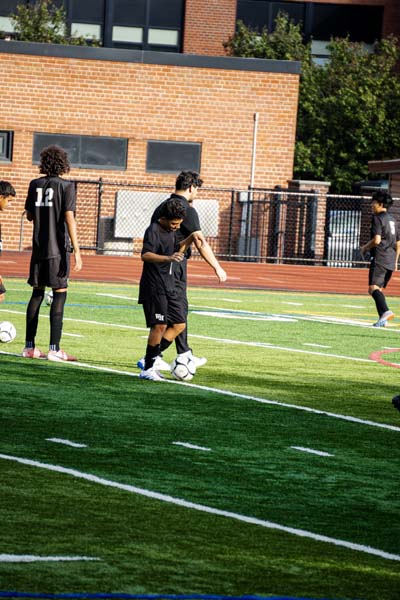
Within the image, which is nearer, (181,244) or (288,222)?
(181,244)

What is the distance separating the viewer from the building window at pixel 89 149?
35.2m

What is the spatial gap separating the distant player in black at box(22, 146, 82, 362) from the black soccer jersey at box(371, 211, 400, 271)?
687 cm

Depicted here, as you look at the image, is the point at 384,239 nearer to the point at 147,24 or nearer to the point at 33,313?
the point at 33,313

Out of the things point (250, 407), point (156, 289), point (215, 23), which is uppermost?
point (215, 23)

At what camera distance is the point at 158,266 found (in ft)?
36.9

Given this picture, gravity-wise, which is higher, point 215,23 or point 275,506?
point 215,23

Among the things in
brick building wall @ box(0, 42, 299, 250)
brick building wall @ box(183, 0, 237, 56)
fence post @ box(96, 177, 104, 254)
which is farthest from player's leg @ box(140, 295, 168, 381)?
brick building wall @ box(183, 0, 237, 56)

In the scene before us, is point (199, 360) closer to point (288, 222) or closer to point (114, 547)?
point (114, 547)

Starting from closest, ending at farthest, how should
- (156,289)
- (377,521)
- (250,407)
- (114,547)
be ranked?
(114,547), (377,521), (250,407), (156,289)

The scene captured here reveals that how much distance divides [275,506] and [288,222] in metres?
29.1

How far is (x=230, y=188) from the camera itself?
119 feet

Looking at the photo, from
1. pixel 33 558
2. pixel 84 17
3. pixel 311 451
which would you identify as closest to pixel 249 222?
pixel 84 17

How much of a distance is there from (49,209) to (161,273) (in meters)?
1.60

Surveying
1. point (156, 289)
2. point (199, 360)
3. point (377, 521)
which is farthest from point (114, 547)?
point (199, 360)
